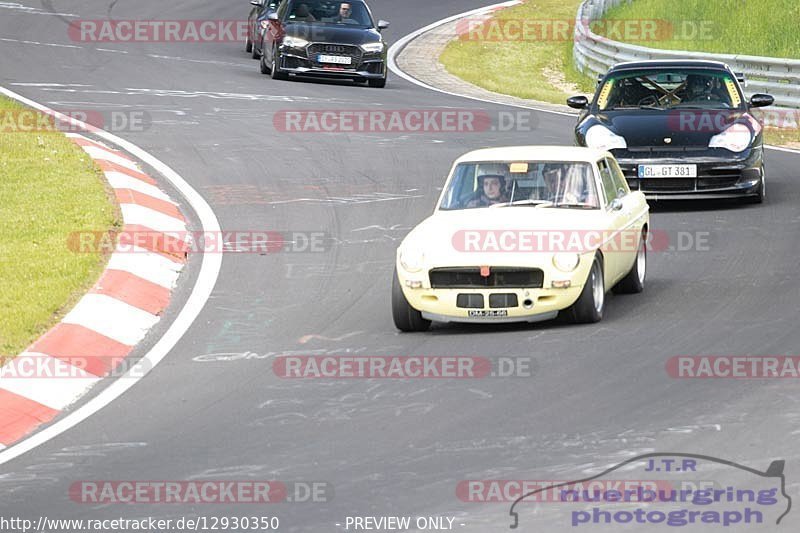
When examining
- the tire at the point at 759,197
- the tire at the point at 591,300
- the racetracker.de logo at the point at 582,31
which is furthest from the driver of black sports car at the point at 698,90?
the racetracker.de logo at the point at 582,31

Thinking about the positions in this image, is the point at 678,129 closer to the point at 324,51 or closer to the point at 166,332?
the point at 166,332

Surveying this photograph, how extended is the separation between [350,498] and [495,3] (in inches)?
1473

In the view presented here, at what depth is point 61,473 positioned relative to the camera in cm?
804

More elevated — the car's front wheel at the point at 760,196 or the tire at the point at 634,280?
the tire at the point at 634,280

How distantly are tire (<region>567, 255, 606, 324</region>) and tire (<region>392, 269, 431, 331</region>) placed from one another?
1051 millimetres

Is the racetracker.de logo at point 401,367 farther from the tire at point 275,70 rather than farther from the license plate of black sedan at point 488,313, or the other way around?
the tire at point 275,70

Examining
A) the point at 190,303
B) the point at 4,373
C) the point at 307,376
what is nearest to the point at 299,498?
the point at 307,376

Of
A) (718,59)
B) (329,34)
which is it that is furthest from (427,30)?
(718,59)

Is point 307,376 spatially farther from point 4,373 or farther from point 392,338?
point 4,373

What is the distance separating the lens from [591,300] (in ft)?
35.8

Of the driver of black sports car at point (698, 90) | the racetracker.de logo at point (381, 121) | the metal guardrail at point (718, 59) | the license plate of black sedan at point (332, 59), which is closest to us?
the driver of black sports car at point (698, 90)

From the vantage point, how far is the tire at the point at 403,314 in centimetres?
1098

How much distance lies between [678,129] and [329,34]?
1230 cm

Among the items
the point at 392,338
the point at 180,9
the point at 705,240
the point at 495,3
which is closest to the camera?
the point at 392,338
